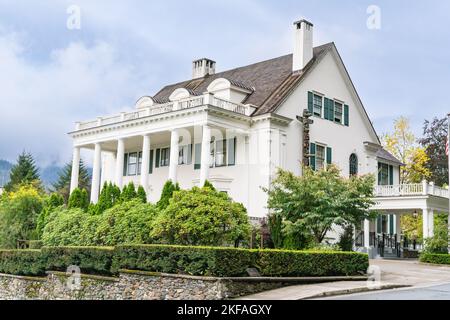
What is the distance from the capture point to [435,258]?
32.4 metres

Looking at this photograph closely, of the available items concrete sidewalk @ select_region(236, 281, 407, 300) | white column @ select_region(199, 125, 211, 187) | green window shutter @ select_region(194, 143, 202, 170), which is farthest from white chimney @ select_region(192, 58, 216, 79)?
concrete sidewalk @ select_region(236, 281, 407, 300)

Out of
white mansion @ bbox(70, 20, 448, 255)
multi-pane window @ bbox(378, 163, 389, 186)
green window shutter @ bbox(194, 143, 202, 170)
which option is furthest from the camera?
multi-pane window @ bbox(378, 163, 389, 186)

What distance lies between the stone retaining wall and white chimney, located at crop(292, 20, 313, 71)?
60.2 ft

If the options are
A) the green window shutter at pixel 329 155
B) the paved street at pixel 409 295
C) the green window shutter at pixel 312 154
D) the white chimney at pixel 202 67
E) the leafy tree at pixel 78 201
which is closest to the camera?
the paved street at pixel 409 295

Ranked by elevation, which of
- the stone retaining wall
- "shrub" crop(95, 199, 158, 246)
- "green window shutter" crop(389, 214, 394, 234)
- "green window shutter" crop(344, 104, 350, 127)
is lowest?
the stone retaining wall

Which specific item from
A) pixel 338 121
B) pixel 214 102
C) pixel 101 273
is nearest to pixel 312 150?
pixel 338 121

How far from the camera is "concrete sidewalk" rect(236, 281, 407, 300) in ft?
→ 60.2

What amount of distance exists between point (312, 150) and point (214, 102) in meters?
7.24

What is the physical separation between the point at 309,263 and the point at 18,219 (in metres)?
20.2

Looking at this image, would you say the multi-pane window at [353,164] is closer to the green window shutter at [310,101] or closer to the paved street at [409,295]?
the green window shutter at [310,101]

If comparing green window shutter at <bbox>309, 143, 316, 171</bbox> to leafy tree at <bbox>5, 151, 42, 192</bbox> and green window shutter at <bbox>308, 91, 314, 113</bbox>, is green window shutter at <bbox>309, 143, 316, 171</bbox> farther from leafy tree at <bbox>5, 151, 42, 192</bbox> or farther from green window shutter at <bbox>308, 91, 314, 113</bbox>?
leafy tree at <bbox>5, 151, 42, 192</bbox>

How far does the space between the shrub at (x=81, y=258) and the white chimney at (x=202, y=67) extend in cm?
2315

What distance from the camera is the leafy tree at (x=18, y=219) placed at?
112 ft

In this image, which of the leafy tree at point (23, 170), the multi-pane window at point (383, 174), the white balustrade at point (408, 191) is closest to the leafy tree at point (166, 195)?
the white balustrade at point (408, 191)
